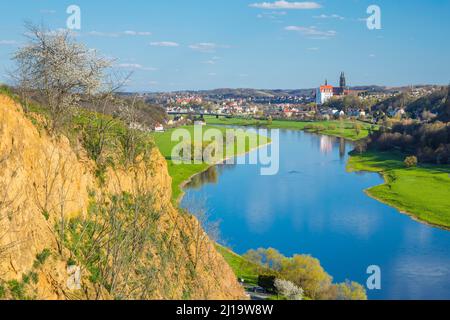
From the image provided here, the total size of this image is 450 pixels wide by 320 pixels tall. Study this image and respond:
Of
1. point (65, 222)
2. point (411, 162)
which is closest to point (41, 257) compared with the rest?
point (65, 222)

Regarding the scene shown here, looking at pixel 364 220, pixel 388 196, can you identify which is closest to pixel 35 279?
pixel 364 220

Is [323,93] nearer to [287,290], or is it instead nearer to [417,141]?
[417,141]

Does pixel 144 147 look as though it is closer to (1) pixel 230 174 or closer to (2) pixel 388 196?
(2) pixel 388 196

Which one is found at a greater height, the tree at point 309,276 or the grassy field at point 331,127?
the grassy field at point 331,127

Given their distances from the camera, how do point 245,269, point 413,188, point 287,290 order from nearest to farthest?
1. point 287,290
2. point 245,269
3. point 413,188

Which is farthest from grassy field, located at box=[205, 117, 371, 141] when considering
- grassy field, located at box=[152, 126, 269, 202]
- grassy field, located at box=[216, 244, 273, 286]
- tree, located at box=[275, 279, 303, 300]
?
tree, located at box=[275, 279, 303, 300]

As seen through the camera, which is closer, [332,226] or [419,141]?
[332,226]

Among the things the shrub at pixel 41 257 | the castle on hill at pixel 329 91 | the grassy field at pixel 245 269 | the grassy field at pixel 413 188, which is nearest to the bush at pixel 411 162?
the grassy field at pixel 413 188

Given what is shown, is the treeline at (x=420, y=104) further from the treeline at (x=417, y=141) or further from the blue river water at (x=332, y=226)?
the blue river water at (x=332, y=226)

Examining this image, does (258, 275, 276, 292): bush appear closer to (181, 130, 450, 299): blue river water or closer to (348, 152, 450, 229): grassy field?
(181, 130, 450, 299): blue river water
